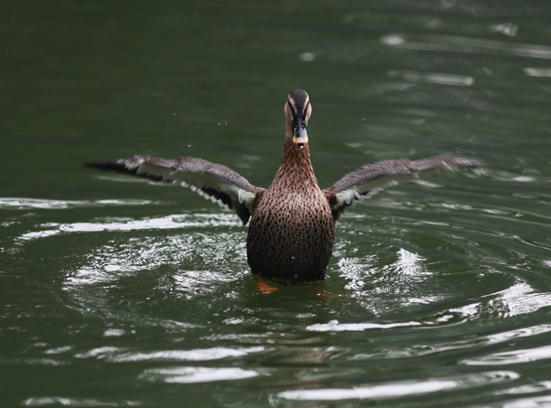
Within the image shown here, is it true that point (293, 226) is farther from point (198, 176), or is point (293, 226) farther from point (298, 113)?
point (198, 176)

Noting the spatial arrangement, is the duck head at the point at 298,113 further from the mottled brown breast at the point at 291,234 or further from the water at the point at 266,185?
the water at the point at 266,185

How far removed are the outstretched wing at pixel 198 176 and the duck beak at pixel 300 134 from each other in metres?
0.99

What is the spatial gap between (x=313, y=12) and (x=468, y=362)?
11.7 m

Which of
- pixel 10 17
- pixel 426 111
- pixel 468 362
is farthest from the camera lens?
pixel 10 17

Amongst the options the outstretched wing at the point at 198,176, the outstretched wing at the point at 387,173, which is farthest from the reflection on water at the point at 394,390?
the outstretched wing at the point at 198,176

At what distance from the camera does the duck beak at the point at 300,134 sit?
Result: 6525mm

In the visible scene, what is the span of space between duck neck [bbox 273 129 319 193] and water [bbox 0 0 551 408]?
0.96 m

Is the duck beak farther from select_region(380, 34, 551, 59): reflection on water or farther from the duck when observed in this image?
select_region(380, 34, 551, 59): reflection on water

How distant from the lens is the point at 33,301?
6504 millimetres

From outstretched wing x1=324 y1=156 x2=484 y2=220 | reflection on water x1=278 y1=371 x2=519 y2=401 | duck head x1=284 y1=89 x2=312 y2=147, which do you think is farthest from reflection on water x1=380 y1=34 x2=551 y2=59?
reflection on water x1=278 y1=371 x2=519 y2=401

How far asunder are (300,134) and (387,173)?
1.14 m

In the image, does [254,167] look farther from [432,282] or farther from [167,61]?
[167,61]

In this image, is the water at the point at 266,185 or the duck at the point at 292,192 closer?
the water at the point at 266,185

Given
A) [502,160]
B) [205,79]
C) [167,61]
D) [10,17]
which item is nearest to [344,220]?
[502,160]
